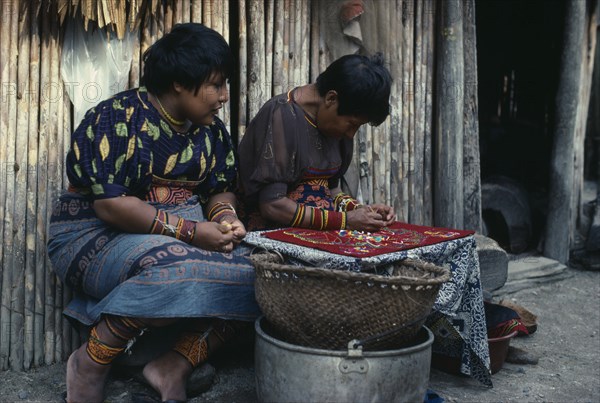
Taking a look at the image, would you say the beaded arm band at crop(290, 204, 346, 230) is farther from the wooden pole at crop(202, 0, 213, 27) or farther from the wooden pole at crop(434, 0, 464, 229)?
the wooden pole at crop(434, 0, 464, 229)

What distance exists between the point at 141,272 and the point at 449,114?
9.15ft

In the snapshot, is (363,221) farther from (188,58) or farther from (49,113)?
(49,113)

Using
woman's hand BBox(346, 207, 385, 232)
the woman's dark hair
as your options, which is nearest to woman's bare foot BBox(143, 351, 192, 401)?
woman's hand BBox(346, 207, 385, 232)

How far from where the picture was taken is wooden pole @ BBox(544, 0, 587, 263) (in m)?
6.06

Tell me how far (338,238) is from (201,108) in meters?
0.86

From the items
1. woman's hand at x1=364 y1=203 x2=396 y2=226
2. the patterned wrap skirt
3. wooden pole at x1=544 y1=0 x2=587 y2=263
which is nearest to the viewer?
the patterned wrap skirt

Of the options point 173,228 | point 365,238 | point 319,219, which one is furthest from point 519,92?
point 173,228

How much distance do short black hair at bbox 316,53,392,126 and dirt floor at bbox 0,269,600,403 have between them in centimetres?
138

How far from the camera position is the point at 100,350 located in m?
3.03

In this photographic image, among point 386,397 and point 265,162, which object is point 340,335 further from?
point 265,162

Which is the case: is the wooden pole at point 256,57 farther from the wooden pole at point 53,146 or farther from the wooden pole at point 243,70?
the wooden pole at point 53,146

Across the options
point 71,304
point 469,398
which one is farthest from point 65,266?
point 469,398

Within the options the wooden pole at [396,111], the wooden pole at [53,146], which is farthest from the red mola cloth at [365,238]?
the wooden pole at [396,111]

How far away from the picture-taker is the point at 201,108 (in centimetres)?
329
